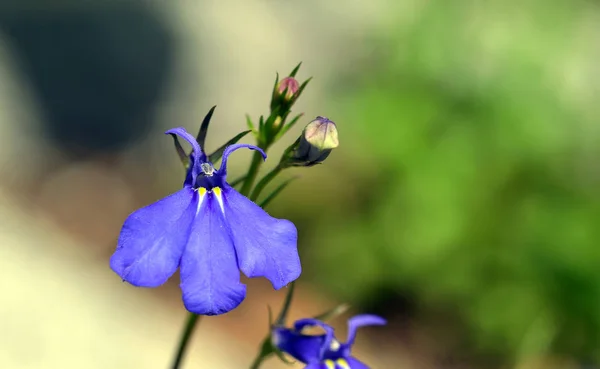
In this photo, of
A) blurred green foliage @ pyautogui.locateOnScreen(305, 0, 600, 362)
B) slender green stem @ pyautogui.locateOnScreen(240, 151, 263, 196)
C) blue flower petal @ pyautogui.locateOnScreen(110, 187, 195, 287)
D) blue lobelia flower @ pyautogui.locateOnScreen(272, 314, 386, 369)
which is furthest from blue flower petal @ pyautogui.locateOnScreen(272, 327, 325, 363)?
blurred green foliage @ pyautogui.locateOnScreen(305, 0, 600, 362)

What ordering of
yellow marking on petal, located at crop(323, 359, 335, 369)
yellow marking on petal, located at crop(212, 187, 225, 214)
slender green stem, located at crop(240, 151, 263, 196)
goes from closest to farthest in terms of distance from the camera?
1. yellow marking on petal, located at crop(212, 187, 225, 214)
2. slender green stem, located at crop(240, 151, 263, 196)
3. yellow marking on petal, located at crop(323, 359, 335, 369)

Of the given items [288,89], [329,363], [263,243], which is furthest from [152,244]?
[329,363]

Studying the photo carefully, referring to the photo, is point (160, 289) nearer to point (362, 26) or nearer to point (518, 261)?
point (518, 261)

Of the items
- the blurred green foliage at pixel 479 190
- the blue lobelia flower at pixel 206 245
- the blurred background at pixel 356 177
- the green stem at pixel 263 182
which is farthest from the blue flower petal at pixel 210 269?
the blurred green foliage at pixel 479 190

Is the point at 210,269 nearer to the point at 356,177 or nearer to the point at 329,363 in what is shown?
the point at 329,363

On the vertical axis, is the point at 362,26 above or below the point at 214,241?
above

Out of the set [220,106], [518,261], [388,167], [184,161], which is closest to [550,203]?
[518,261]

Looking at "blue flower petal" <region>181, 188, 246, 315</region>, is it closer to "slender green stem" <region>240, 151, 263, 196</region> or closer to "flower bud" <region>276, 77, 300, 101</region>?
"slender green stem" <region>240, 151, 263, 196</region>
